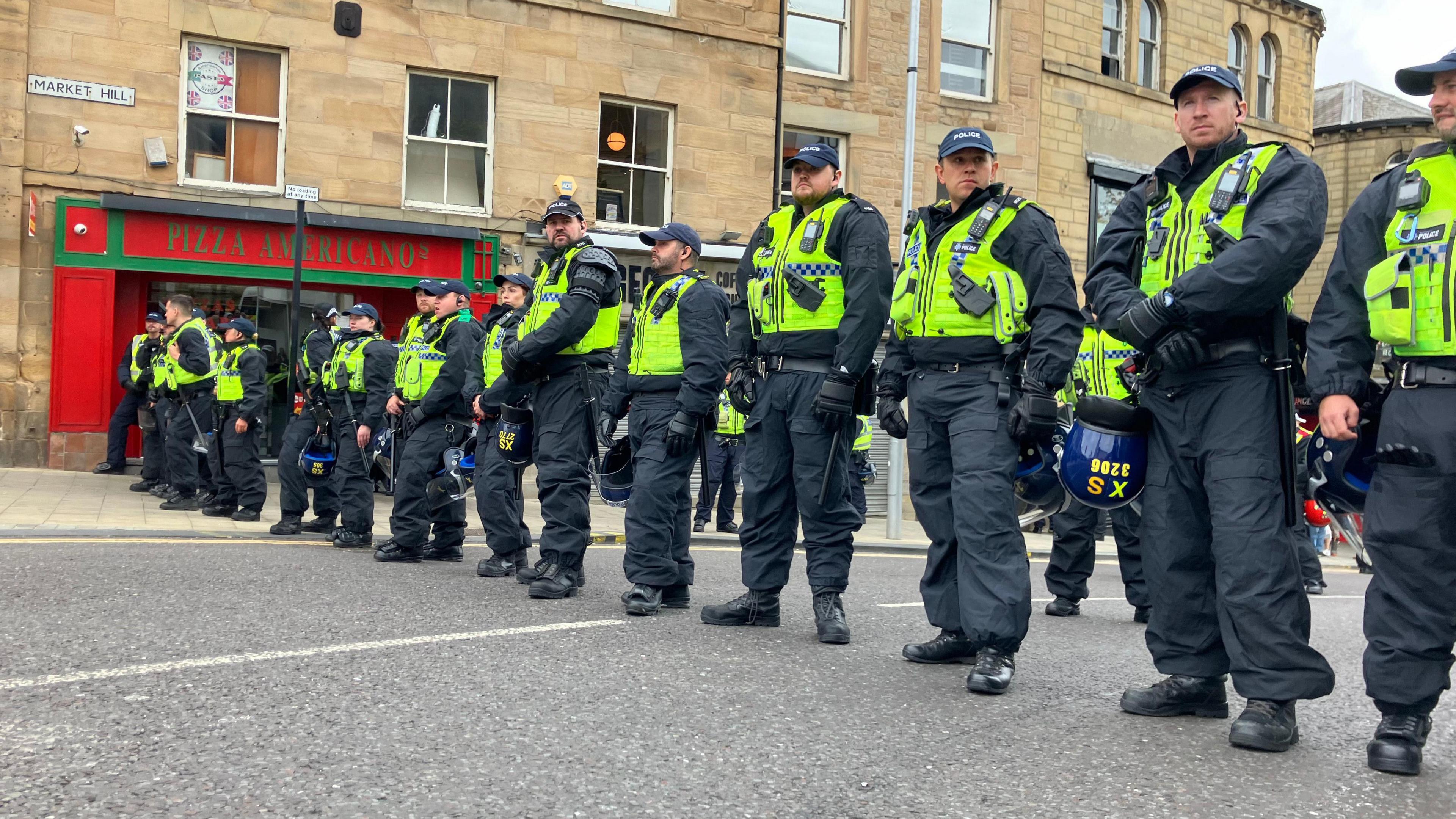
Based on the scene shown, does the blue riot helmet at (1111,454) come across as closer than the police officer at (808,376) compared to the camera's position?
Yes

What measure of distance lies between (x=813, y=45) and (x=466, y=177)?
591cm

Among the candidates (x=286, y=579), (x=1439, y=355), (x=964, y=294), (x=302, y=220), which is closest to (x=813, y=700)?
(x=964, y=294)

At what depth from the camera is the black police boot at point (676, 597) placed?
7047mm

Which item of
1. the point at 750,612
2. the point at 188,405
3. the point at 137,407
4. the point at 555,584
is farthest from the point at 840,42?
the point at 750,612

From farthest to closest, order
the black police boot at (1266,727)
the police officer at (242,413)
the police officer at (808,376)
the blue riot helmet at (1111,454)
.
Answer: the police officer at (242,413) < the police officer at (808,376) < the blue riot helmet at (1111,454) < the black police boot at (1266,727)

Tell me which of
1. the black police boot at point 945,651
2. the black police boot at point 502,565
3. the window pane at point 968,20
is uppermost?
the window pane at point 968,20

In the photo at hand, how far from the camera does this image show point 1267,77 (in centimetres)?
2562

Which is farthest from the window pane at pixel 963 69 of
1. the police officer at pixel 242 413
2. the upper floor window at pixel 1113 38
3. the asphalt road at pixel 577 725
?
the asphalt road at pixel 577 725

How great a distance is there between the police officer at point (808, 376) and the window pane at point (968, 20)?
1582cm

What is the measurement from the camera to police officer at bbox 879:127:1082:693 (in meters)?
5.08

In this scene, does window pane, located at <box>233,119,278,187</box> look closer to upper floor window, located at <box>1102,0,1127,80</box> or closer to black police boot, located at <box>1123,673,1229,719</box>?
upper floor window, located at <box>1102,0,1127,80</box>

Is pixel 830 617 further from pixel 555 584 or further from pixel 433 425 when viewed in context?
pixel 433 425

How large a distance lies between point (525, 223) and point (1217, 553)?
14.4 meters

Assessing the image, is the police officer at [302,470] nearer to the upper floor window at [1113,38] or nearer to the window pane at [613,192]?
the window pane at [613,192]
